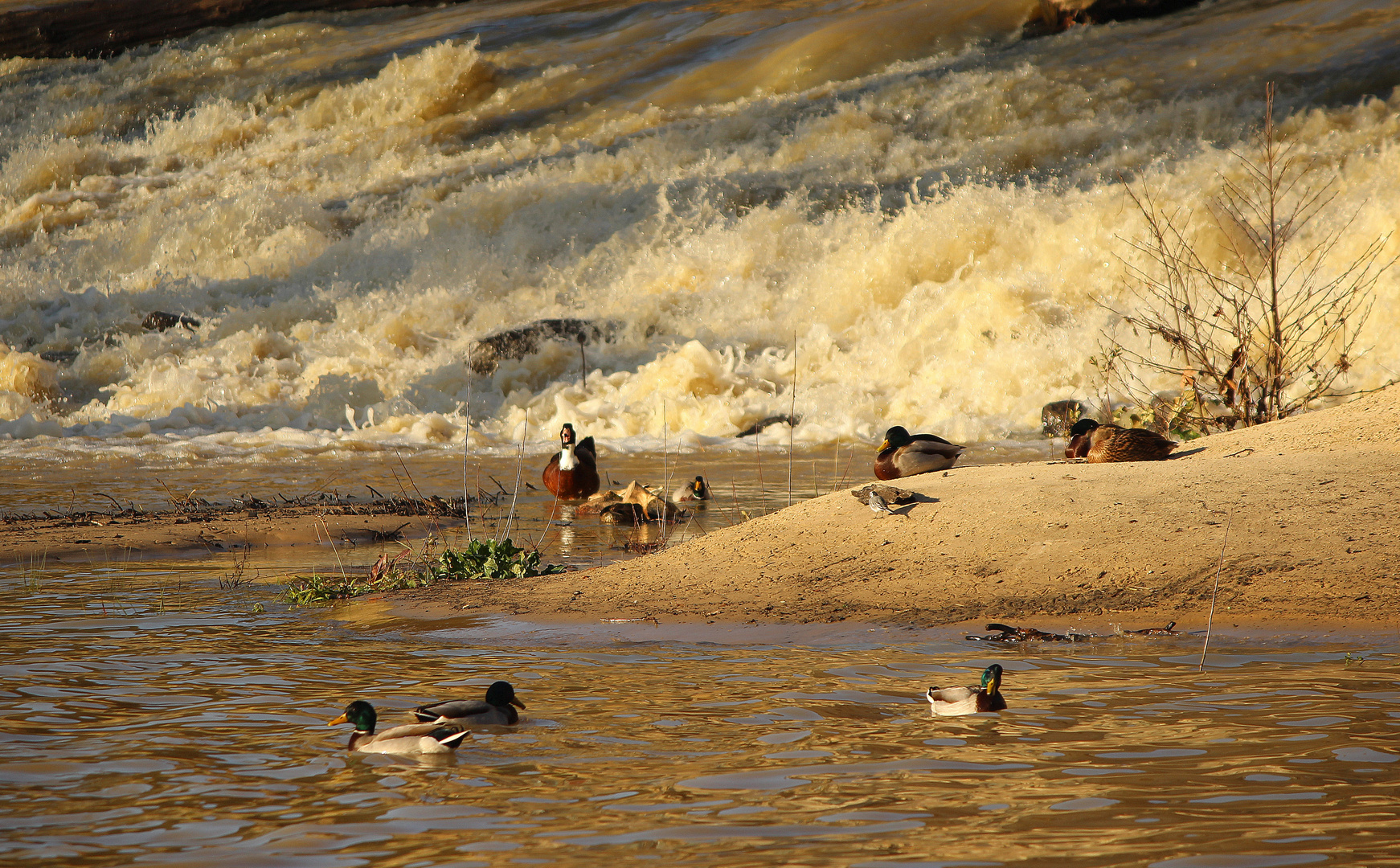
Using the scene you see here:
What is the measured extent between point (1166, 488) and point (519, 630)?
11.4ft

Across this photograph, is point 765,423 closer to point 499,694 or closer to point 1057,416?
point 1057,416

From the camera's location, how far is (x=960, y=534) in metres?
7.11

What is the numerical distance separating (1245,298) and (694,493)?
5.30m

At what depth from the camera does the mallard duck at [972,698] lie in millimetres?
4648

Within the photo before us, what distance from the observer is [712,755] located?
4.32 metres

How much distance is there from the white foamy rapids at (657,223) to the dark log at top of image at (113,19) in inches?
219

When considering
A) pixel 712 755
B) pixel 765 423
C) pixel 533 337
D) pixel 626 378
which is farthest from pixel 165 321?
pixel 712 755

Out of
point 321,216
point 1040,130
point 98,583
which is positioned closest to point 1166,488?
point 98,583

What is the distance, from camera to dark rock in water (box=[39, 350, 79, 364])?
23.6m

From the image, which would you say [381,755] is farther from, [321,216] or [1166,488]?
[321,216]

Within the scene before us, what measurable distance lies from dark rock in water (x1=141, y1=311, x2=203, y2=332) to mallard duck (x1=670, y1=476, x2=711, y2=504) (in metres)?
15.6

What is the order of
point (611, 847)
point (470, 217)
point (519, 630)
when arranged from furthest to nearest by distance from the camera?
point (470, 217)
point (519, 630)
point (611, 847)

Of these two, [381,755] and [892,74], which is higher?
[892,74]

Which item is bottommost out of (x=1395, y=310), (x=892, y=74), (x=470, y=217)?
(x=1395, y=310)
